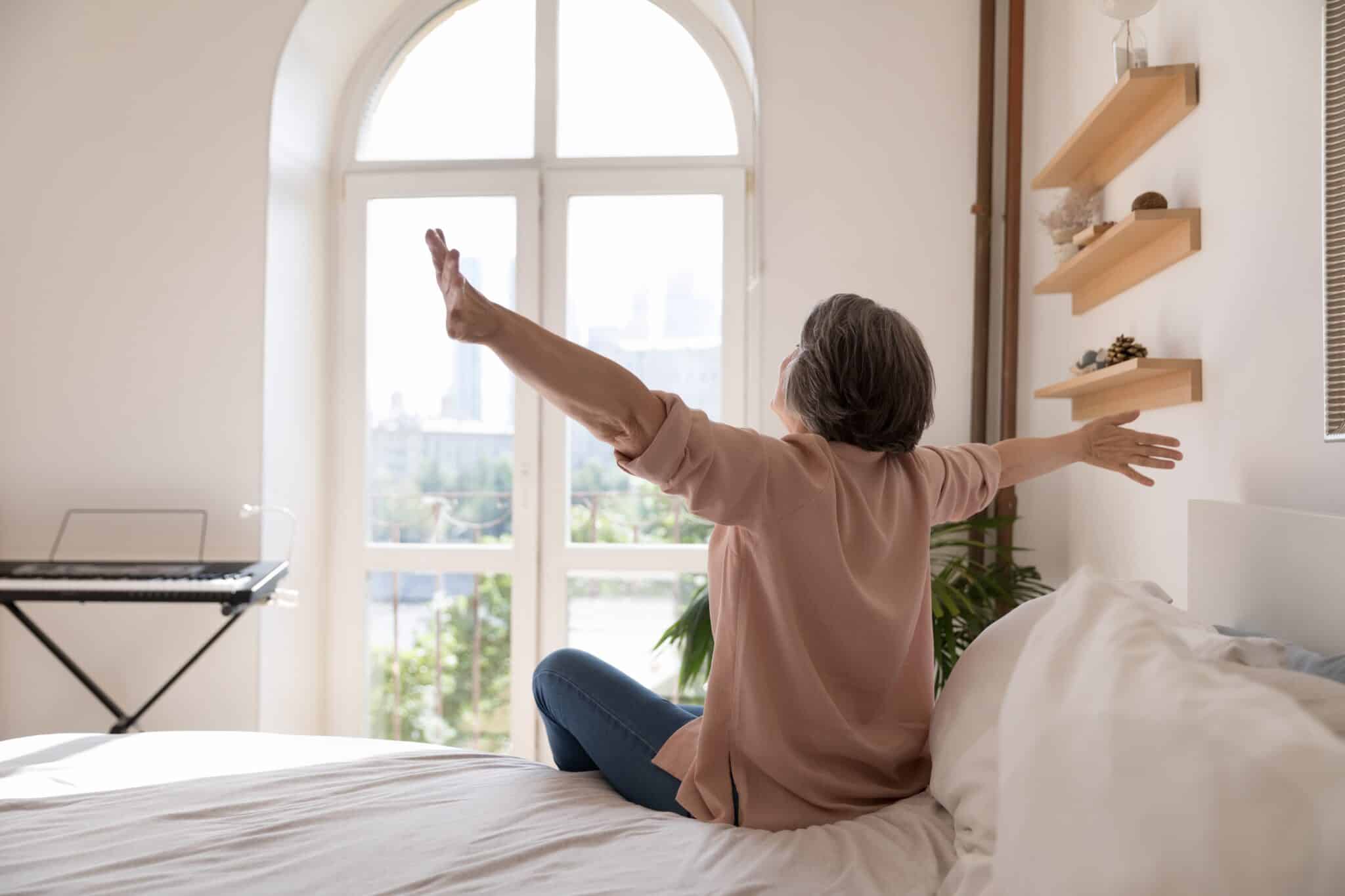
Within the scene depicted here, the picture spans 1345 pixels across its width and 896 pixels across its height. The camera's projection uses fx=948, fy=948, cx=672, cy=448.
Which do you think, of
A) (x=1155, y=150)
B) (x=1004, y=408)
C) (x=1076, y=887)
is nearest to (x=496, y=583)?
(x=1004, y=408)

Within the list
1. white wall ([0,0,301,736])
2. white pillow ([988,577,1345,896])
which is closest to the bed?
white pillow ([988,577,1345,896])

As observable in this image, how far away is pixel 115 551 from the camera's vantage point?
3.02 meters

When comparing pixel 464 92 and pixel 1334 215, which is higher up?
pixel 464 92

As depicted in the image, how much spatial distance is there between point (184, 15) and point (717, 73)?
176 centimetres

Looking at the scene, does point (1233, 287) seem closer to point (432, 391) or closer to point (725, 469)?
point (725, 469)

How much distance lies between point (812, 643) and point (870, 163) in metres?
2.07

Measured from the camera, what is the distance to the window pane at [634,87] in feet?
11.0

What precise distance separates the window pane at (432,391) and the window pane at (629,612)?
367mm

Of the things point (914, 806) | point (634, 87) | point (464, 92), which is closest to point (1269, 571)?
point (914, 806)

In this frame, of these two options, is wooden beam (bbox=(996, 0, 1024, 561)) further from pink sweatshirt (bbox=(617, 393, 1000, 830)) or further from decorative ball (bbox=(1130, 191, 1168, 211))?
pink sweatshirt (bbox=(617, 393, 1000, 830))

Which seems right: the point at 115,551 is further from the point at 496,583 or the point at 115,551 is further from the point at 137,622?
the point at 496,583

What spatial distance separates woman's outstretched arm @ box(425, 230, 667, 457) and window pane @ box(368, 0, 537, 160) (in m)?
2.47

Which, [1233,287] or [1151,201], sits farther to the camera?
[1151,201]

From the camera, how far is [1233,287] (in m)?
1.51
